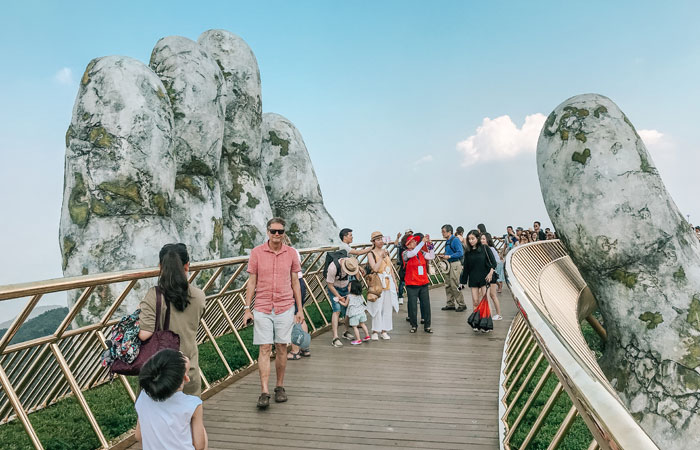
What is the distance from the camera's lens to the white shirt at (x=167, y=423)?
8.59ft

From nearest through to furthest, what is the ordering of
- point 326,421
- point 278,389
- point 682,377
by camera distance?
point 326,421, point 278,389, point 682,377

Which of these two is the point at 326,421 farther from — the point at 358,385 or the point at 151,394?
the point at 151,394

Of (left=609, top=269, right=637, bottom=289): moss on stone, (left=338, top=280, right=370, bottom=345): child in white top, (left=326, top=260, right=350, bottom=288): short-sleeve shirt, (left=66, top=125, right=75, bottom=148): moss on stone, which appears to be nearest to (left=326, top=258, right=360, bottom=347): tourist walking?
(left=326, top=260, right=350, bottom=288): short-sleeve shirt

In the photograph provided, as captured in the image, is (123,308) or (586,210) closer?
(586,210)

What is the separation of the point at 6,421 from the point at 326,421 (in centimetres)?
327

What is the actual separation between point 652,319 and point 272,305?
5.64 metres

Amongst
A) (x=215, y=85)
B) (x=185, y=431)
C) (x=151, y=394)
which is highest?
(x=215, y=85)

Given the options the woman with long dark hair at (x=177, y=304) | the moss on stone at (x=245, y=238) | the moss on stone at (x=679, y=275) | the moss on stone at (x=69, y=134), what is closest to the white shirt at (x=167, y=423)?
the woman with long dark hair at (x=177, y=304)

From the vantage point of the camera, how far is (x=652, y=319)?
25.0ft

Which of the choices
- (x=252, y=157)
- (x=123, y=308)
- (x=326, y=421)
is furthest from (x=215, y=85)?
(x=326, y=421)

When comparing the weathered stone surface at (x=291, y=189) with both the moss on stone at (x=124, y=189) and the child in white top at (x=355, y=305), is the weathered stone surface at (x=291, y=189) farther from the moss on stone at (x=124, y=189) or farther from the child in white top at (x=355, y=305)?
the child in white top at (x=355, y=305)

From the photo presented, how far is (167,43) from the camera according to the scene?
1380 cm

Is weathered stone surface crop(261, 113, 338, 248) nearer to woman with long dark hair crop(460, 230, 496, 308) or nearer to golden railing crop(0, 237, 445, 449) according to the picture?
woman with long dark hair crop(460, 230, 496, 308)

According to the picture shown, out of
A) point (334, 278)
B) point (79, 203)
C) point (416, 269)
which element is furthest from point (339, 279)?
point (79, 203)
